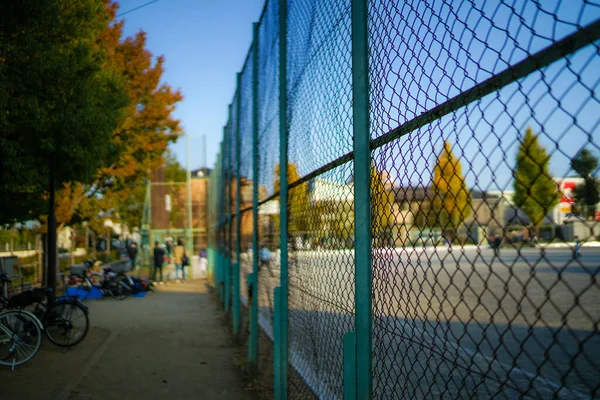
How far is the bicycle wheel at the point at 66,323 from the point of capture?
846 cm

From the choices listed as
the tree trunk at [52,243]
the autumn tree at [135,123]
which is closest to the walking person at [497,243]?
the tree trunk at [52,243]

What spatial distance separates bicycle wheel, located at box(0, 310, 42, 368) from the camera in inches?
283

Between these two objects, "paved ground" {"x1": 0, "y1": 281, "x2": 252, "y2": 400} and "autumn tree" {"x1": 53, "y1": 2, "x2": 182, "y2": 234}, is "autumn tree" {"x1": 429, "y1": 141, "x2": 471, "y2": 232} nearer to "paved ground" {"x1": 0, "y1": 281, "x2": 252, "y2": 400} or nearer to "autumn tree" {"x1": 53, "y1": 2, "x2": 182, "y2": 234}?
"paved ground" {"x1": 0, "y1": 281, "x2": 252, "y2": 400}

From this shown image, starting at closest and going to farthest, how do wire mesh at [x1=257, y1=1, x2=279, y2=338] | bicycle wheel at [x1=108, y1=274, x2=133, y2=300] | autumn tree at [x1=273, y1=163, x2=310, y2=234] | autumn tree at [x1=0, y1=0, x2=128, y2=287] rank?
1. autumn tree at [x1=273, y1=163, x2=310, y2=234]
2. wire mesh at [x1=257, y1=1, x2=279, y2=338]
3. autumn tree at [x1=0, y1=0, x2=128, y2=287]
4. bicycle wheel at [x1=108, y1=274, x2=133, y2=300]

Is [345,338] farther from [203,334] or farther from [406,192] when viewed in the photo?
[203,334]

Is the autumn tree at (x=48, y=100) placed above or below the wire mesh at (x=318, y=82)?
above

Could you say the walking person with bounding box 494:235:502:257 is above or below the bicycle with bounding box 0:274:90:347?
above

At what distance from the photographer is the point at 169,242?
85.5 feet

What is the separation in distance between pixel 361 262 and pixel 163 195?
28.7 metres

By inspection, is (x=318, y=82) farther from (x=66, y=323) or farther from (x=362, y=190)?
(x=66, y=323)

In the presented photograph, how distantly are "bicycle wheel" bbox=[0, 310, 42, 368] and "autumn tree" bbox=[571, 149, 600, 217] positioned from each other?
749 cm

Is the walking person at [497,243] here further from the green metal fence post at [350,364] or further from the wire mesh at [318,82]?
the wire mesh at [318,82]

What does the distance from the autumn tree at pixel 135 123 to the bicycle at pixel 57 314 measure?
801cm

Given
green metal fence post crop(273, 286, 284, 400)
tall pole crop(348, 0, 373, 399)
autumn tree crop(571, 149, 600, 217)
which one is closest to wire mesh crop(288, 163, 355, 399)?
green metal fence post crop(273, 286, 284, 400)
